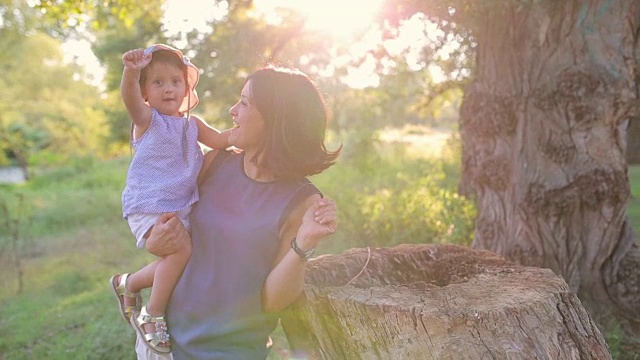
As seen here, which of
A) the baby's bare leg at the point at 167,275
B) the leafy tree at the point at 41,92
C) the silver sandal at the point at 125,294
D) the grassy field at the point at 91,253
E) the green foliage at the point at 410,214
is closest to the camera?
the baby's bare leg at the point at 167,275

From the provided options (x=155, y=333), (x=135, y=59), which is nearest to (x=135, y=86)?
(x=135, y=59)

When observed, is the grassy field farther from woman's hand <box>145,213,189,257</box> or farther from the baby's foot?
woman's hand <box>145,213,189,257</box>

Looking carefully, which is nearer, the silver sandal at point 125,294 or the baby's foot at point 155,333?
the baby's foot at point 155,333

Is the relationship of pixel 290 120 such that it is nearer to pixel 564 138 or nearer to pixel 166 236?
pixel 166 236

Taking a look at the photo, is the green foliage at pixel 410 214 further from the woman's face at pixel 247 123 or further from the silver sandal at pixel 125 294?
the woman's face at pixel 247 123

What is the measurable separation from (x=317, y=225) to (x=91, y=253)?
8.01m

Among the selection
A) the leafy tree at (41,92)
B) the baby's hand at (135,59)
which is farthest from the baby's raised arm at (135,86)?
the leafy tree at (41,92)

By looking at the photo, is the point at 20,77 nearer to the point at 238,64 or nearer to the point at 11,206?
the point at 11,206

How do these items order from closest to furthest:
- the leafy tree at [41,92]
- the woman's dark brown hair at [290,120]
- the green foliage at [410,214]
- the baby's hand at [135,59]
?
the woman's dark brown hair at [290,120] < the baby's hand at [135,59] < the green foliage at [410,214] < the leafy tree at [41,92]

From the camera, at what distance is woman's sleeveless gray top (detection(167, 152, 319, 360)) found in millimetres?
2490

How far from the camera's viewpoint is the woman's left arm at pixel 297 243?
7.47 ft

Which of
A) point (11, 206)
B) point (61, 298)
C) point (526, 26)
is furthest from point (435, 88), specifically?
point (11, 206)

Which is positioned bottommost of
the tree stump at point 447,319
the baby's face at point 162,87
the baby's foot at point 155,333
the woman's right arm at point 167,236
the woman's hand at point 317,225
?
the baby's foot at point 155,333

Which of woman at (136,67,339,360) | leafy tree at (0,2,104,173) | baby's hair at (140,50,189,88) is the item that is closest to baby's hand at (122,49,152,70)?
baby's hair at (140,50,189,88)
